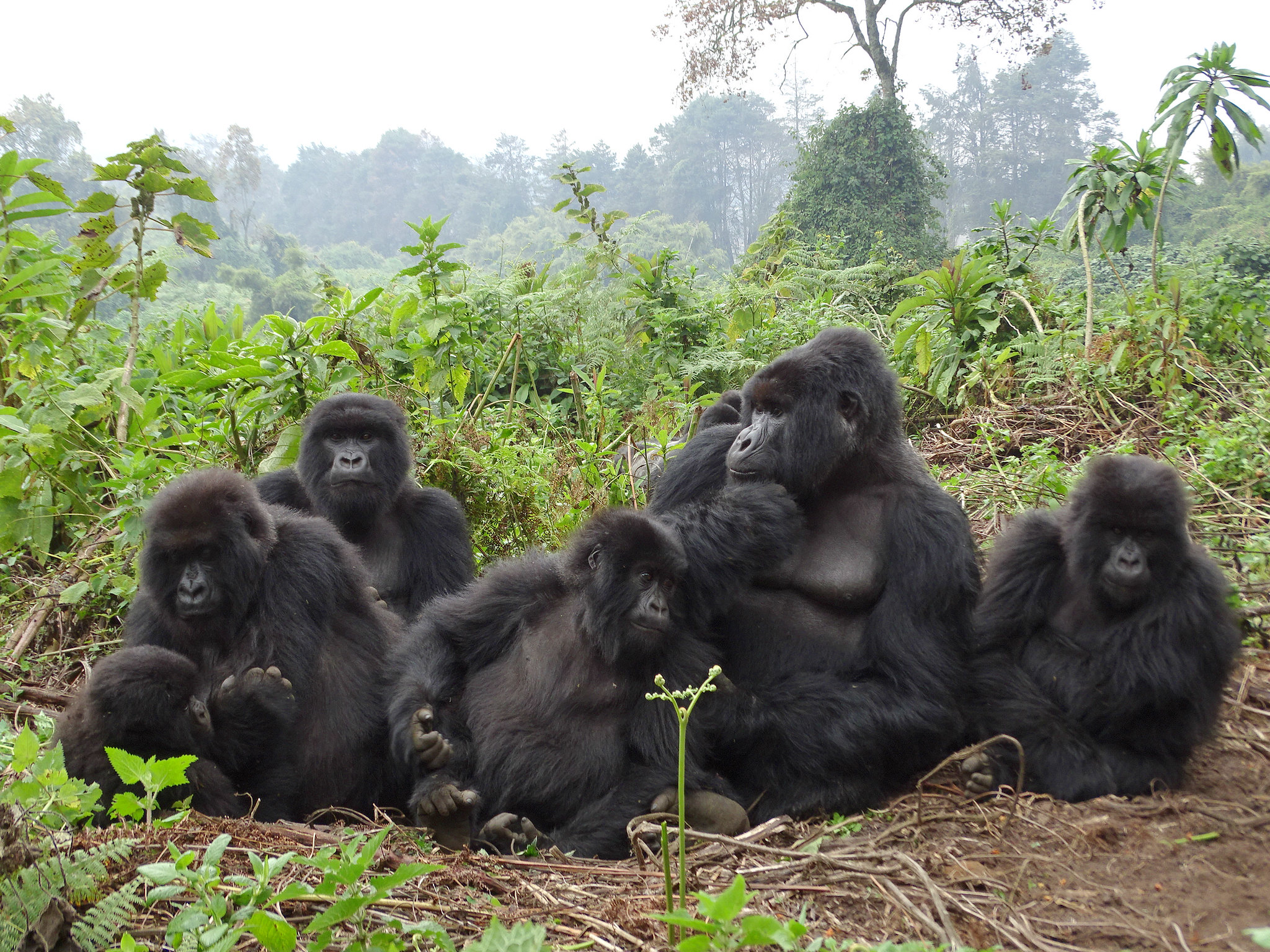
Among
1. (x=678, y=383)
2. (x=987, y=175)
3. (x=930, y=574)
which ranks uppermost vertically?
(x=987, y=175)

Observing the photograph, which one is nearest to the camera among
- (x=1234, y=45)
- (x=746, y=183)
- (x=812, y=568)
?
(x=812, y=568)

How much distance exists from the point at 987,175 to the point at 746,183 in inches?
431

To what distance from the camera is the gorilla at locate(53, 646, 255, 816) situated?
270cm

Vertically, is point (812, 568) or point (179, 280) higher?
point (179, 280)

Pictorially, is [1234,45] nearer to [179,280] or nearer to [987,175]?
[179,280]

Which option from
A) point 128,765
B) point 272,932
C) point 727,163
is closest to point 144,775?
point 128,765

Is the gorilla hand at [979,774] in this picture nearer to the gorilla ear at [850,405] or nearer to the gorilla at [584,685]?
the gorilla at [584,685]

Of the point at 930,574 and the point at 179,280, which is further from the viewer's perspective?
the point at 179,280

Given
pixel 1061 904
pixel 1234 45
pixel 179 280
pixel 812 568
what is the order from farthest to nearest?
pixel 179 280
pixel 1234 45
pixel 812 568
pixel 1061 904

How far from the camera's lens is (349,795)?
10.4 ft

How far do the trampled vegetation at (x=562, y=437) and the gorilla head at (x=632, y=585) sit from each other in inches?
25.4

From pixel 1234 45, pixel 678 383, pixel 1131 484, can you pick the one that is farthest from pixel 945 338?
pixel 1131 484

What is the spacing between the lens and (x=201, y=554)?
3043mm

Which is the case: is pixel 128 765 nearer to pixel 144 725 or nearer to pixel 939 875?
pixel 144 725
